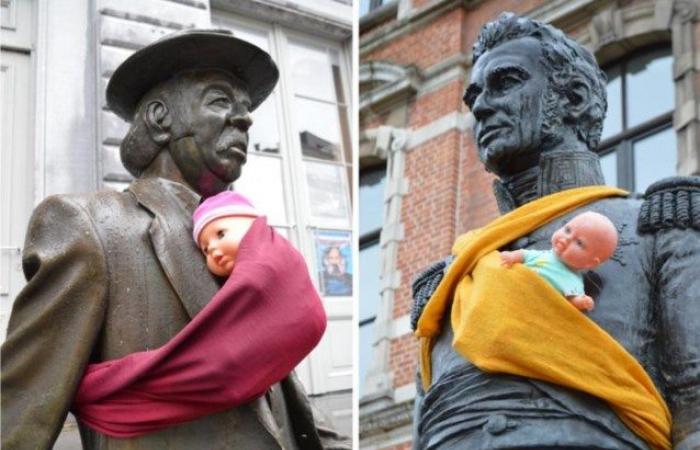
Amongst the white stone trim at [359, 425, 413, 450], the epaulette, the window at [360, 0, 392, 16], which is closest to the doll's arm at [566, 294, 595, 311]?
the epaulette

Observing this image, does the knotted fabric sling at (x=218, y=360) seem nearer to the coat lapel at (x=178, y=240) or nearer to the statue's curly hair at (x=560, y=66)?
the coat lapel at (x=178, y=240)

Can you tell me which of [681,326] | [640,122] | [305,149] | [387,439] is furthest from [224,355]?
[387,439]

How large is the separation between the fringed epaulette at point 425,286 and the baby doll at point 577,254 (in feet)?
1.23

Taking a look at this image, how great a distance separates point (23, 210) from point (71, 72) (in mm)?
1242

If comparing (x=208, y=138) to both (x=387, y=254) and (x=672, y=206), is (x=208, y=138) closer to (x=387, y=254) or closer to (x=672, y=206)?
(x=672, y=206)

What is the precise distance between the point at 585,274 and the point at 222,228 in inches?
30.6

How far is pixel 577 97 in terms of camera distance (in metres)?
3.57

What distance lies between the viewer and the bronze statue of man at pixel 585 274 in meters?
3.04

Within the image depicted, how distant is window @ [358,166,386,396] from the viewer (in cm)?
1513

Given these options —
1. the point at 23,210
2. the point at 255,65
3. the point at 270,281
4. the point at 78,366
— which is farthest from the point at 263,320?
the point at 23,210

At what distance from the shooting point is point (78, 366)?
3201 millimetres

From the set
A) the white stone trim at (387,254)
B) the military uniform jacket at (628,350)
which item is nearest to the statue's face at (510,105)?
the military uniform jacket at (628,350)

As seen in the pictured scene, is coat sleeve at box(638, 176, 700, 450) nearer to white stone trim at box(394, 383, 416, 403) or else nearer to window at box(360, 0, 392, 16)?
white stone trim at box(394, 383, 416, 403)

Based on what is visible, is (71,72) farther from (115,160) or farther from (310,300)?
(310,300)
